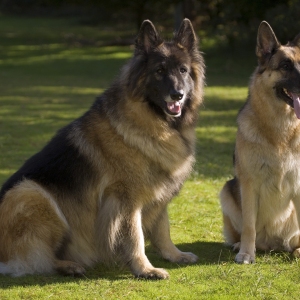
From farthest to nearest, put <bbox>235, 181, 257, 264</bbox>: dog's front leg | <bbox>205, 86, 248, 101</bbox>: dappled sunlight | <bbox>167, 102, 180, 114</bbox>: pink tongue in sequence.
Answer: <bbox>205, 86, 248, 101</bbox>: dappled sunlight
<bbox>235, 181, 257, 264</bbox>: dog's front leg
<bbox>167, 102, 180, 114</bbox>: pink tongue

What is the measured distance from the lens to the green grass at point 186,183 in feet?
16.5

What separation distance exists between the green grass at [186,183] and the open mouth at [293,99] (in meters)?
0.95

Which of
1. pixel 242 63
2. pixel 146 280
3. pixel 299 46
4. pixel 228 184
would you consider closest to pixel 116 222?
pixel 146 280

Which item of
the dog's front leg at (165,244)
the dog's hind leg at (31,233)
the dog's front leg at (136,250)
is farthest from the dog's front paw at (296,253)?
the dog's hind leg at (31,233)

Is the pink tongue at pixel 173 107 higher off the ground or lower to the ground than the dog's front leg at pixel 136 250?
higher

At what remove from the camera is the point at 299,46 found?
19.5ft

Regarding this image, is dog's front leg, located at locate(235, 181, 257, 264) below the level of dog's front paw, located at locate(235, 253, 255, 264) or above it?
above

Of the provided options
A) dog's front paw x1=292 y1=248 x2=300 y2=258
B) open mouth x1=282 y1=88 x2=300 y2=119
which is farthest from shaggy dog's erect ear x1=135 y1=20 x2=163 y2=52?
dog's front paw x1=292 y1=248 x2=300 y2=258

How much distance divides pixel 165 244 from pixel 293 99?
74.9 inches

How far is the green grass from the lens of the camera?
5.02m

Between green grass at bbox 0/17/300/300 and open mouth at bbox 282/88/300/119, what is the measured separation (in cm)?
95

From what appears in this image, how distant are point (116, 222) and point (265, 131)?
174 cm

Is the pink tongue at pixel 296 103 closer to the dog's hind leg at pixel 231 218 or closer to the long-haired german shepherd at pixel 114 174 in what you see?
the long-haired german shepherd at pixel 114 174

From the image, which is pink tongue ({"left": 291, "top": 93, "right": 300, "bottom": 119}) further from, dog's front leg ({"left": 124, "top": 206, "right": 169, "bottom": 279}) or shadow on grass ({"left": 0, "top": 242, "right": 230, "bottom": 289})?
dog's front leg ({"left": 124, "top": 206, "right": 169, "bottom": 279})
